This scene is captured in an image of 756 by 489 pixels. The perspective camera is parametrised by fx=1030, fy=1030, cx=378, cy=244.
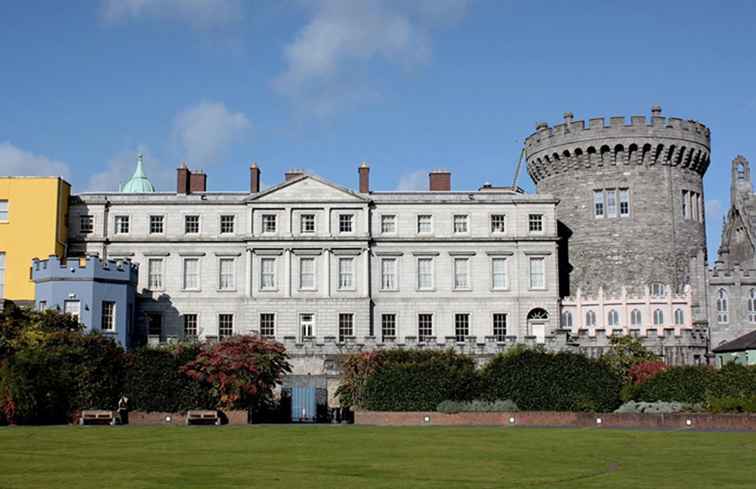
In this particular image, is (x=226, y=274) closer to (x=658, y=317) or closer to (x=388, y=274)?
(x=388, y=274)

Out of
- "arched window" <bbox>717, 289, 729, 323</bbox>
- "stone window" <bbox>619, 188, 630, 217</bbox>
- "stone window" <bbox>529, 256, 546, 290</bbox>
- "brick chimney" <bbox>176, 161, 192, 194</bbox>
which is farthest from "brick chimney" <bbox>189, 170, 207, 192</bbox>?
"arched window" <bbox>717, 289, 729, 323</bbox>

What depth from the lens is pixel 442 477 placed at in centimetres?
2023

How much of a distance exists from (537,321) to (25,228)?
102 ft

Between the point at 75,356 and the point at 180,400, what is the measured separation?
468cm

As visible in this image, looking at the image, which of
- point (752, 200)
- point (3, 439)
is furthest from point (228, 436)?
point (752, 200)

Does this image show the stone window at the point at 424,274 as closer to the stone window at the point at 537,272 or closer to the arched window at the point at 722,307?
the stone window at the point at 537,272

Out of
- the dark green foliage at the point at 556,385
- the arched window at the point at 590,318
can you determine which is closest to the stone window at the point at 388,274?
the arched window at the point at 590,318

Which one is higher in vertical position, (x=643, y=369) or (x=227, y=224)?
(x=227, y=224)

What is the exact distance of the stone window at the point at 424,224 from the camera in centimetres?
6419

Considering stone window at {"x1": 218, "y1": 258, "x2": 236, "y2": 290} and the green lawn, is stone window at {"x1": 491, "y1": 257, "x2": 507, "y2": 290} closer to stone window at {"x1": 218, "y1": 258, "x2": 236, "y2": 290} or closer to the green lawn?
stone window at {"x1": 218, "y1": 258, "x2": 236, "y2": 290}

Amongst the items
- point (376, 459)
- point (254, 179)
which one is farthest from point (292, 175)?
point (376, 459)

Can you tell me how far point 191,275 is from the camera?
2500 inches

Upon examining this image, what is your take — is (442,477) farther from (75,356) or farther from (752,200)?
(752,200)

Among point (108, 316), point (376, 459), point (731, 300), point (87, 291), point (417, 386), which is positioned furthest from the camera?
point (731, 300)
